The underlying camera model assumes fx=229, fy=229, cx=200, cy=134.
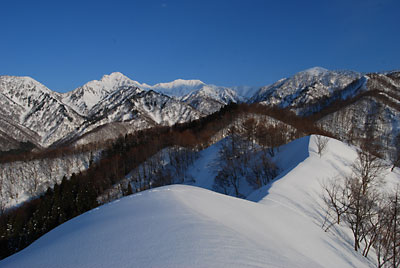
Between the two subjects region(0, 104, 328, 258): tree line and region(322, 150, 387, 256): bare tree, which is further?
region(0, 104, 328, 258): tree line

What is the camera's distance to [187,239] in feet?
19.6

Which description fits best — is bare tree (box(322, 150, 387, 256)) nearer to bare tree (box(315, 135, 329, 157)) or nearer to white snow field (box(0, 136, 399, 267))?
white snow field (box(0, 136, 399, 267))

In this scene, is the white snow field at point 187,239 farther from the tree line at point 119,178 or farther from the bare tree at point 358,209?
the tree line at point 119,178

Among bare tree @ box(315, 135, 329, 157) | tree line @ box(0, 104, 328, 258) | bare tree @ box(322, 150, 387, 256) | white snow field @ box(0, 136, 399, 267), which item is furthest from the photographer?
tree line @ box(0, 104, 328, 258)

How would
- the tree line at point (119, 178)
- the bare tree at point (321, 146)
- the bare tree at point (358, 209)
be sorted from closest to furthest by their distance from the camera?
the bare tree at point (358, 209), the bare tree at point (321, 146), the tree line at point (119, 178)

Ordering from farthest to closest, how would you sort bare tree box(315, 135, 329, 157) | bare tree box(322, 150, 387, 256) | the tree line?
the tree line
bare tree box(315, 135, 329, 157)
bare tree box(322, 150, 387, 256)

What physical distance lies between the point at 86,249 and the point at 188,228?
279 cm

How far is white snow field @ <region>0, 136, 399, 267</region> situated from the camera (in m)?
5.28

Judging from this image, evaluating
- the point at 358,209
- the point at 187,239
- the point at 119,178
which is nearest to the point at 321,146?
the point at 358,209

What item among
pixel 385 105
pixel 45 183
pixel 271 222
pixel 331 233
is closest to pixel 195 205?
pixel 271 222

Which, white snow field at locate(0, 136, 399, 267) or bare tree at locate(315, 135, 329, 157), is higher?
bare tree at locate(315, 135, 329, 157)

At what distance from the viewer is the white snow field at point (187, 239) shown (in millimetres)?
5283

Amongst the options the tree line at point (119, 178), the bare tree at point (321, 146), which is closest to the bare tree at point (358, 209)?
the bare tree at point (321, 146)

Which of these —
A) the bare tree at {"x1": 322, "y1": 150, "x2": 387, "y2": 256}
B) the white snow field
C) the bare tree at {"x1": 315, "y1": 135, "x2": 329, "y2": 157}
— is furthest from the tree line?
the white snow field
